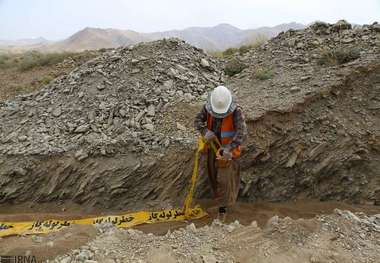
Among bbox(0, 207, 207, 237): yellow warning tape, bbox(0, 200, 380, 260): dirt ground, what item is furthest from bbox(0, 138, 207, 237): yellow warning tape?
bbox(0, 200, 380, 260): dirt ground

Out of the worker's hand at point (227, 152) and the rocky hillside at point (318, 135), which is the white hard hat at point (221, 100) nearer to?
the worker's hand at point (227, 152)

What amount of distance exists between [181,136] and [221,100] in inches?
73.2

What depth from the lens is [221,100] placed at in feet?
14.2

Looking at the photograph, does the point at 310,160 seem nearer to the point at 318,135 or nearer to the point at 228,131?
the point at 318,135

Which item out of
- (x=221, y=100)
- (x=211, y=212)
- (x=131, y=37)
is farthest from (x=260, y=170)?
(x=131, y=37)

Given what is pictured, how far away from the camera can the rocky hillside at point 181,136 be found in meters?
5.84

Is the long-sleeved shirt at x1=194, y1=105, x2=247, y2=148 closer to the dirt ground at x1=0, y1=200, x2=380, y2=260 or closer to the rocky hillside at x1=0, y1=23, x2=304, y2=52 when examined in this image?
the dirt ground at x1=0, y1=200, x2=380, y2=260

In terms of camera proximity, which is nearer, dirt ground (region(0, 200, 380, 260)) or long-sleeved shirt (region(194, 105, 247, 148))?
long-sleeved shirt (region(194, 105, 247, 148))

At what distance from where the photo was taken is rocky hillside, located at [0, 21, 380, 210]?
5.84m

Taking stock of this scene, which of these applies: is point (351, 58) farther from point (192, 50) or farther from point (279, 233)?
point (279, 233)

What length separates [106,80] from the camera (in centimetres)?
729

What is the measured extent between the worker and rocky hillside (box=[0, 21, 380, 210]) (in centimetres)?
66

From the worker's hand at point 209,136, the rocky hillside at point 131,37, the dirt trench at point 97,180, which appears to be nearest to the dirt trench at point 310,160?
the dirt trench at point 97,180

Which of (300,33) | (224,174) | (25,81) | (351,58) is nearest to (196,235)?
(224,174)
